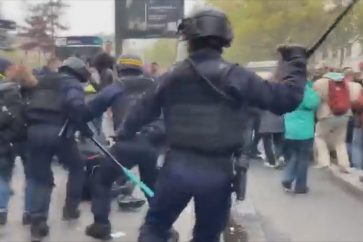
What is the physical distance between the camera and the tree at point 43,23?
3672 cm

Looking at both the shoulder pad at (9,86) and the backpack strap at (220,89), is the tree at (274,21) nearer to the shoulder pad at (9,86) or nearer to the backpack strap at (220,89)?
the shoulder pad at (9,86)

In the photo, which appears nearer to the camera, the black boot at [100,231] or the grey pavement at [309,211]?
the black boot at [100,231]

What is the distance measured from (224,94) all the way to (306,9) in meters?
33.7

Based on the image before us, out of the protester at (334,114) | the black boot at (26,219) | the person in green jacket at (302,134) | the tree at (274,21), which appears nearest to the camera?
the black boot at (26,219)

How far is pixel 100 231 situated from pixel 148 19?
15.4 m

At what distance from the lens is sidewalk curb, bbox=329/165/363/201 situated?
1057cm

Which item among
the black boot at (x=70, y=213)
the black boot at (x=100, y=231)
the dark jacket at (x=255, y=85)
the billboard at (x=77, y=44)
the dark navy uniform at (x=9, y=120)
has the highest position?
the dark jacket at (x=255, y=85)

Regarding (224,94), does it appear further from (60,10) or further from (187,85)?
(60,10)

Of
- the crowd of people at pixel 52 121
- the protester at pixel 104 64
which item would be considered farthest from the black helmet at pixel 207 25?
the protester at pixel 104 64

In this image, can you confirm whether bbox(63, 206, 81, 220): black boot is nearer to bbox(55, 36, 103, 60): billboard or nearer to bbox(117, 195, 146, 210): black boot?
bbox(117, 195, 146, 210): black boot

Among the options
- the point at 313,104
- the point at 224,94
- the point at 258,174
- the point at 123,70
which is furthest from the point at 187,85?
the point at 258,174

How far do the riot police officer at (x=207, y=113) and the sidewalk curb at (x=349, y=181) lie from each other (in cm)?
583

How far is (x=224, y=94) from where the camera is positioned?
476cm

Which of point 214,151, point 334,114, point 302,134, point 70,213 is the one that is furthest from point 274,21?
point 214,151
